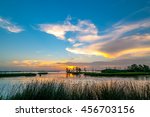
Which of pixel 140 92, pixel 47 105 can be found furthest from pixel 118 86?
pixel 47 105

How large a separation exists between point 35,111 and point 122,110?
2890 mm

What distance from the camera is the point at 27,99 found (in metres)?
8.53

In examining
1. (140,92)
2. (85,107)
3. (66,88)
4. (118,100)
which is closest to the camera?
(85,107)

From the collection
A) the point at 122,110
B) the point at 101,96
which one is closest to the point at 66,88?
the point at 101,96

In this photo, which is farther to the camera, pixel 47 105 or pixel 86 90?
pixel 86 90

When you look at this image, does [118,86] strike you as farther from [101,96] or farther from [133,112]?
[133,112]

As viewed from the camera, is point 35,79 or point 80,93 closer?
point 80,93

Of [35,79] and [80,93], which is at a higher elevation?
[35,79]

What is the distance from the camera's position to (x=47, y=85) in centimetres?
904

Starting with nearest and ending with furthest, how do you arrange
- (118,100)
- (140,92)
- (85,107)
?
1. (85,107)
2. (118,100)
3. (140,92)

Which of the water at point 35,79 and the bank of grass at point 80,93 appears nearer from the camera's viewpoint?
the bank of grass at point 80,93

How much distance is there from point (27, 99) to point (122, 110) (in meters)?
3.81

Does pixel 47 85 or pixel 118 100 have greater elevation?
pixel 47 85

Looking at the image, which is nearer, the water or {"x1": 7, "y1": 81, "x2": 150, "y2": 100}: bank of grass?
{"x1": 7, "y1": 81, "x2": 150, "y2": 100}: bank of grass
